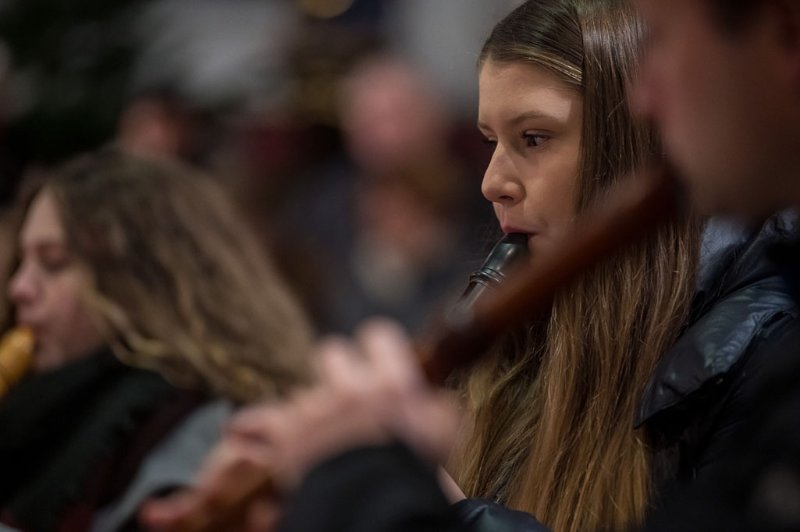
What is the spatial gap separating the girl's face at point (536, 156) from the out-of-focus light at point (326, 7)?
11.3ft

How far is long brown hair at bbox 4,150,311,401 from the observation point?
2.42 m

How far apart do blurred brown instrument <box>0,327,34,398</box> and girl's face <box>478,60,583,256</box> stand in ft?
3.93

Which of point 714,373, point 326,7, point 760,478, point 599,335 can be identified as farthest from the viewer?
point 326,7

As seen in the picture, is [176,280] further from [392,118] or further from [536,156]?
[392,118]

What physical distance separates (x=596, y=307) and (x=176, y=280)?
1.14 meters

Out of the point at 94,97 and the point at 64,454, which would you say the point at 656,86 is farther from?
the point at 94,97

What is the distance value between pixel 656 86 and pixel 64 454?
1.56 metres

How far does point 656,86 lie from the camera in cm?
103

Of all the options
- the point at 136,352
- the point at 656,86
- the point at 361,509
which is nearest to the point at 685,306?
the point at 656,86

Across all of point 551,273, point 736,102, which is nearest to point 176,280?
point 551,273

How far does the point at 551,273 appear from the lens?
109cm

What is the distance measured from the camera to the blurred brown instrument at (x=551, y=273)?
42.6 inches

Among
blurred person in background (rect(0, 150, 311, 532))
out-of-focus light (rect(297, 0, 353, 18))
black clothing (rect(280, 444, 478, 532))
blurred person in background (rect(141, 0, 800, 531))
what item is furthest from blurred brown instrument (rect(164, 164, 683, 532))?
out-of-focus light (rect(297, 0, 353, 18))

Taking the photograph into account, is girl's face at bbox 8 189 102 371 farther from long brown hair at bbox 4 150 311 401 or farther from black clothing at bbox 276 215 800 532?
black clothing at bbox 276 215 800 532
